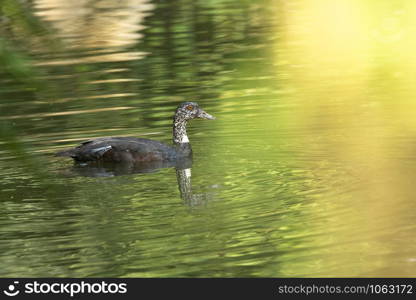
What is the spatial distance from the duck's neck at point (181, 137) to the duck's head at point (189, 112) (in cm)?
6

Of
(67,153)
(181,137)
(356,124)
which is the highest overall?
(67,153)

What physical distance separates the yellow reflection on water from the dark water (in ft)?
0.09

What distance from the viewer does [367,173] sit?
366 inches

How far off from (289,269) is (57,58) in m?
13.3

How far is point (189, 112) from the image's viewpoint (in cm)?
1197

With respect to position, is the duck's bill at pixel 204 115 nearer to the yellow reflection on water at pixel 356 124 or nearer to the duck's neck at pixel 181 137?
the duck's neck at pixel 181 137

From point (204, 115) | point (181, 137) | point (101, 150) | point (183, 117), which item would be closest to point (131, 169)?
point (101, 150)

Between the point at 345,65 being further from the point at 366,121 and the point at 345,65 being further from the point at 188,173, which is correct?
the point at 188,173

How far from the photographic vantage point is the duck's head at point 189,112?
1186cm

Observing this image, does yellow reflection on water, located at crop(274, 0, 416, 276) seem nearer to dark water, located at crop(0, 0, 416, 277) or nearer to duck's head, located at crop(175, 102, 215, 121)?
dark water, located at crop(0, 0, 416, 277)

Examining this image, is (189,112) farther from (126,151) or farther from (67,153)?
(67,153)

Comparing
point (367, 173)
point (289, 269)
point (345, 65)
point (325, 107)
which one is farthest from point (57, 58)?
point (289, 269)

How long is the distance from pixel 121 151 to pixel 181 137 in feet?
3.15

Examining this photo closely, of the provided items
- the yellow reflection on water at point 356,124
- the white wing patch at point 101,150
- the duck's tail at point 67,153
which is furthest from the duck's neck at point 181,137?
the yellow reflection on water at point 356,124
